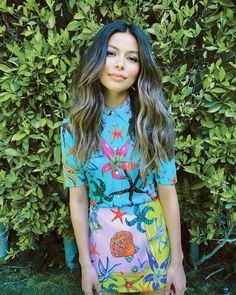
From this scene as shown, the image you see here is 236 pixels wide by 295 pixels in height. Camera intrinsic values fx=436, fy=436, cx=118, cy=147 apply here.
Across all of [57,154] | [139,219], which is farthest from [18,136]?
[139,219]

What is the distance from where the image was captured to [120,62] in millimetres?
2014

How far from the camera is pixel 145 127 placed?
2.11 metres

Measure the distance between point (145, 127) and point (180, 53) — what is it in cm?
88

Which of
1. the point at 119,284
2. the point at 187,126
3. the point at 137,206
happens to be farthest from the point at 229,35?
the point at 119,284

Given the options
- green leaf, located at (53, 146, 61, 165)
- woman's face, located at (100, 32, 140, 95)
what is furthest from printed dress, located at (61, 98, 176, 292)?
green leaf, located at (53, 146, 61, 165)

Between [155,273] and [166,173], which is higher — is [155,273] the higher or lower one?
the lower one

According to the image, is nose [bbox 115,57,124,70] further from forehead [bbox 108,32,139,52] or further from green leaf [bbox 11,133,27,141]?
green leaf [bbox 11,133,27,141]

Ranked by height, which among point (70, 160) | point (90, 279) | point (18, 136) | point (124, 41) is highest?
point (124, 41)

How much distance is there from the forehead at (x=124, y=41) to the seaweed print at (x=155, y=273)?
39.3 inches

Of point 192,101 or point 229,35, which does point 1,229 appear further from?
point 229,35

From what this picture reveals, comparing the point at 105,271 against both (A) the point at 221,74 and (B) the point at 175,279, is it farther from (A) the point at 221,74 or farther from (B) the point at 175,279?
(A) the point at 221,74

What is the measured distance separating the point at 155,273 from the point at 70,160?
0.72 m

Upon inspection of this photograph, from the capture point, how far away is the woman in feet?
6.80

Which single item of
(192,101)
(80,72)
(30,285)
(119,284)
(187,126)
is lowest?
(30,285)
